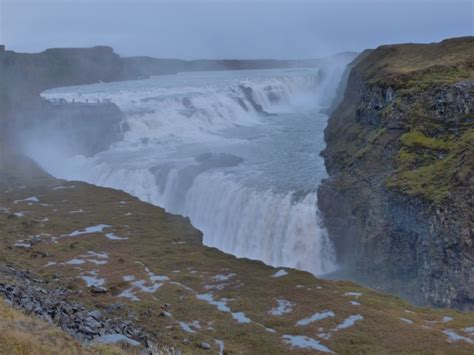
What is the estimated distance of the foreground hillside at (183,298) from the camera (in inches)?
754

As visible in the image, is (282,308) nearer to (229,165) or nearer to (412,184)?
(412,184)

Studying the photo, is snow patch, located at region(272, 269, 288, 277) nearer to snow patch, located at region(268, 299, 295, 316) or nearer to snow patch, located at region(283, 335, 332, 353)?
snow patch, located at region(268, 299, 295, 316)

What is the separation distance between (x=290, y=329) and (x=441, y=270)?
1037cm

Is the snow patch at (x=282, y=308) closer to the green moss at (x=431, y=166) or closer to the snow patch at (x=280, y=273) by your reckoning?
the snow patch at (x=280, y=273)

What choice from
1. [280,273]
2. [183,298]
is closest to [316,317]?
[280,273]

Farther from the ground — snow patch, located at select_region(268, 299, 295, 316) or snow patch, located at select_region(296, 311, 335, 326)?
snow patch, located at select_region(296, 311, 335, 326)

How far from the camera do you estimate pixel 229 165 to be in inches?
1909

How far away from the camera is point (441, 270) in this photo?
2697 cm

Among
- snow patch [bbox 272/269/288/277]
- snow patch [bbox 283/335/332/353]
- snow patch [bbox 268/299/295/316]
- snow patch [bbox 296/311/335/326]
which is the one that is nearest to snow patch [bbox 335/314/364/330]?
snow patch [bbox 296/311/335/326]

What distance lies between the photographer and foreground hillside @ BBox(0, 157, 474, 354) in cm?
1916

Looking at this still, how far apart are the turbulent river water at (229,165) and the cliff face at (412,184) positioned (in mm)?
2556

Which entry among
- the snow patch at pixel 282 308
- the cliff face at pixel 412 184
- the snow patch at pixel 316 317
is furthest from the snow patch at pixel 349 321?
the cliff face at pixel 412 184

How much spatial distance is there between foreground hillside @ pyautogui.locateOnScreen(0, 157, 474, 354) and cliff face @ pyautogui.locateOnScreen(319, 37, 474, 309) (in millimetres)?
4160

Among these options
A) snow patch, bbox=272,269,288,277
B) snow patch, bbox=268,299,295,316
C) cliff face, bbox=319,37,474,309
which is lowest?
snow patch, bbox=272,269,288,277
